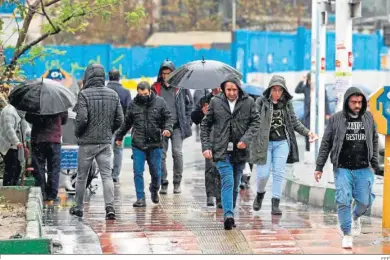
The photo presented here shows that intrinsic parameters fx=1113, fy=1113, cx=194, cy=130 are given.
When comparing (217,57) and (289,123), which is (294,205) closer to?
(289,123)

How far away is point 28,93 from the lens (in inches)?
578

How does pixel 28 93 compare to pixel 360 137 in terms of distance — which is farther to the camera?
pixel 28 93

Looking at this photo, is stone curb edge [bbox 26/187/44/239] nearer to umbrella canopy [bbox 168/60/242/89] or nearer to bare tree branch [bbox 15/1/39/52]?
bare tree branch [bbox 15/1/39/52]

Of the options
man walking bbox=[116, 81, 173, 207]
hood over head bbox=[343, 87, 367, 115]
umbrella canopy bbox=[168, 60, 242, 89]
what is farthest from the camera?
umbrella canopy bbox=[168, 60, 242, 89]

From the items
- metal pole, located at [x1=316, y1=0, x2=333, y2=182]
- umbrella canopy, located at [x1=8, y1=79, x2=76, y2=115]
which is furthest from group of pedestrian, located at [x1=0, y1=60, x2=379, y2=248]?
metal pole, located at [x1=316, y1=0, x2=333, y2=182]

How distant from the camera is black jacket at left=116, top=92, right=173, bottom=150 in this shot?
14.5 metres

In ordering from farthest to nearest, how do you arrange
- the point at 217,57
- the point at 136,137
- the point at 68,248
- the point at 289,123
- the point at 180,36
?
the point at 180,36 → the point at 217,57 → the point at 136,137 → the point at 289,123 → the point at 68,248

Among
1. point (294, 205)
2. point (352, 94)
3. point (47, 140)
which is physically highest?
point (352, 94)

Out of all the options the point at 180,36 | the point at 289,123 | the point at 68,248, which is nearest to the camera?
the point at 68,248

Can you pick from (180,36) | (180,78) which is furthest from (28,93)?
(180,36)

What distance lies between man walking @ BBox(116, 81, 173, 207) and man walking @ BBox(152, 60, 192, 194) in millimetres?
1193

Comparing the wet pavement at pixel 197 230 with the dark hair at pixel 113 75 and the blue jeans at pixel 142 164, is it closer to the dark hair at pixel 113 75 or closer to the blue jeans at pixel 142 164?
the blue jeans at pixel 142 164

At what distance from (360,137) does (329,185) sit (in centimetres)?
434

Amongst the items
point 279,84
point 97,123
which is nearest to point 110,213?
point 97,123
